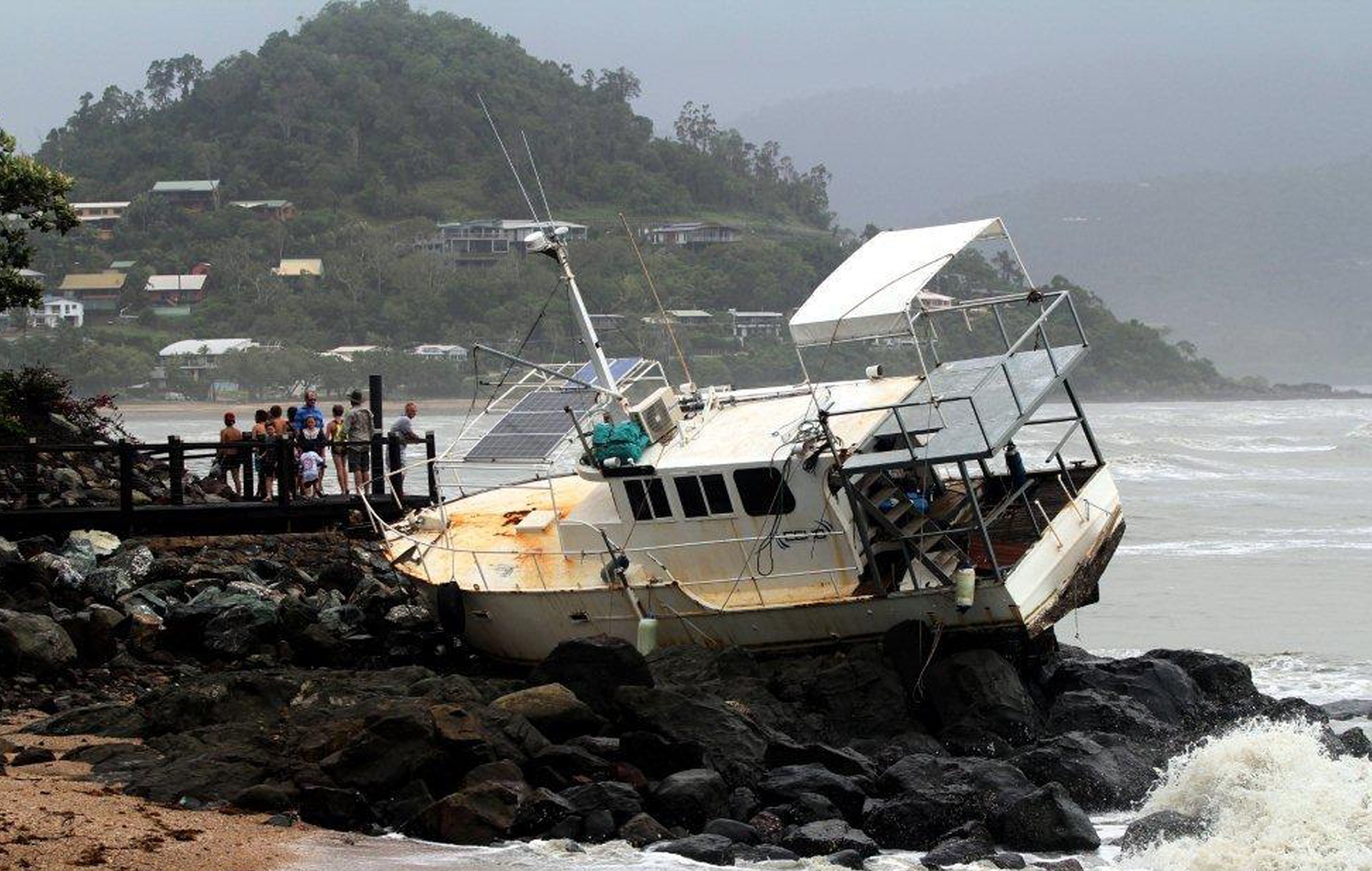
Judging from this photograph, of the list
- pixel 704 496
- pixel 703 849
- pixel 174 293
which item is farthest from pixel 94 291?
pixel 703 849

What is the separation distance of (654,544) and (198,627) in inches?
190

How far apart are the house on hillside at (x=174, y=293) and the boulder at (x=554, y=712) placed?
125471 millimetres

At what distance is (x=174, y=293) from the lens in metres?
138

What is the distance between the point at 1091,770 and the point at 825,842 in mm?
2752

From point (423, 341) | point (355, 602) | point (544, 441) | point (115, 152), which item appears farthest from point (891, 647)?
point (115, 152)

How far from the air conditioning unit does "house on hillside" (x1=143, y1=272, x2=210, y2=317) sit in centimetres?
12191

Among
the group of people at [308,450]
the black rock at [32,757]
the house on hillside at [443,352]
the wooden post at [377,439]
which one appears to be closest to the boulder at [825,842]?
the black rock at [32,757]

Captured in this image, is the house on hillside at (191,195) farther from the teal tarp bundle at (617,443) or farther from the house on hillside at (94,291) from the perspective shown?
the teal tarp bundle at (617,443)

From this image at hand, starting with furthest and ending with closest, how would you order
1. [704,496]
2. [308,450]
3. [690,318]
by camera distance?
[690,318]
[308,450]
[704,496]

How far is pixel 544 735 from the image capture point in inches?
583

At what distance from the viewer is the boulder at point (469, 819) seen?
43.1 ft

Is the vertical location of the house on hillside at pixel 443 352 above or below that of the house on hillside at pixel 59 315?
below

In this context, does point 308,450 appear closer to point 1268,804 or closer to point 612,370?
point 612,370

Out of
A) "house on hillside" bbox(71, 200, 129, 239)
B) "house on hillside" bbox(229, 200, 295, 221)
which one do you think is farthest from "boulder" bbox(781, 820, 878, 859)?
"house on hillside" bbox(71, 200, 129, 239)
